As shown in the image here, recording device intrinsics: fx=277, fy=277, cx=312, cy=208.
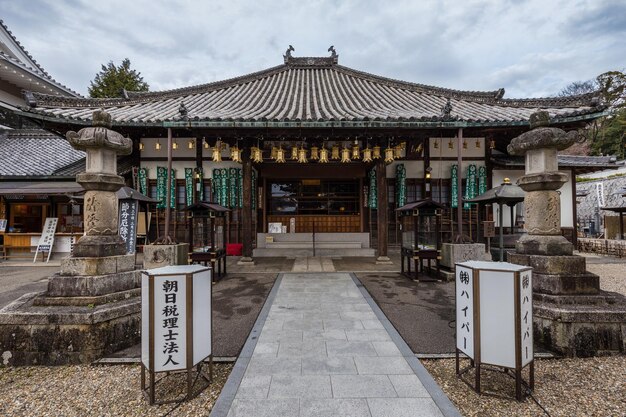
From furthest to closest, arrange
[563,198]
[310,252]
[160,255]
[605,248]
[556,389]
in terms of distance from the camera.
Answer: [605,248], [563,198], [310,252], [160,255], [556,389]

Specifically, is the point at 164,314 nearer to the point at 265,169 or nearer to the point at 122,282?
the point at 122,282

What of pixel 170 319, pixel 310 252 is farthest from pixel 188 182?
pixel 170 319

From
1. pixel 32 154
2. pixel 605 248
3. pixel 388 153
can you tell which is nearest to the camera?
pixel 388 153

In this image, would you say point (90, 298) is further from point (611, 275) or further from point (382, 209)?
point (611, 275)

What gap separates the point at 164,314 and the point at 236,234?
10.1m

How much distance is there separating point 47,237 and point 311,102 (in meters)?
12.6

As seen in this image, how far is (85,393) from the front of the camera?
327 centimetres

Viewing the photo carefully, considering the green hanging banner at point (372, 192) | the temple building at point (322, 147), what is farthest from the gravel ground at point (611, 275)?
the green hanging banner at point (372, 192)

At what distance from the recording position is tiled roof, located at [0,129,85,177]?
1308 centimetres

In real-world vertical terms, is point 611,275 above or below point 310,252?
below

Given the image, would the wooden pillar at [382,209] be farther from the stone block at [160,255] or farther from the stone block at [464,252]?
the stone block at [160,255]

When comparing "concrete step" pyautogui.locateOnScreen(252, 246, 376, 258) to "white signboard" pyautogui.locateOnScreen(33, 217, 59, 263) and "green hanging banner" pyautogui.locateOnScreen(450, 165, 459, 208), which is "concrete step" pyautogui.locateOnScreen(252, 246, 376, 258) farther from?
"white signboard" pyautogui.locateOnScreen(33, 217, 59, 263)

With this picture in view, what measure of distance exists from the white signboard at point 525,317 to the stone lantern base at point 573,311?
4.13 feet

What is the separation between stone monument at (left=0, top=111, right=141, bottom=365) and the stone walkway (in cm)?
206
